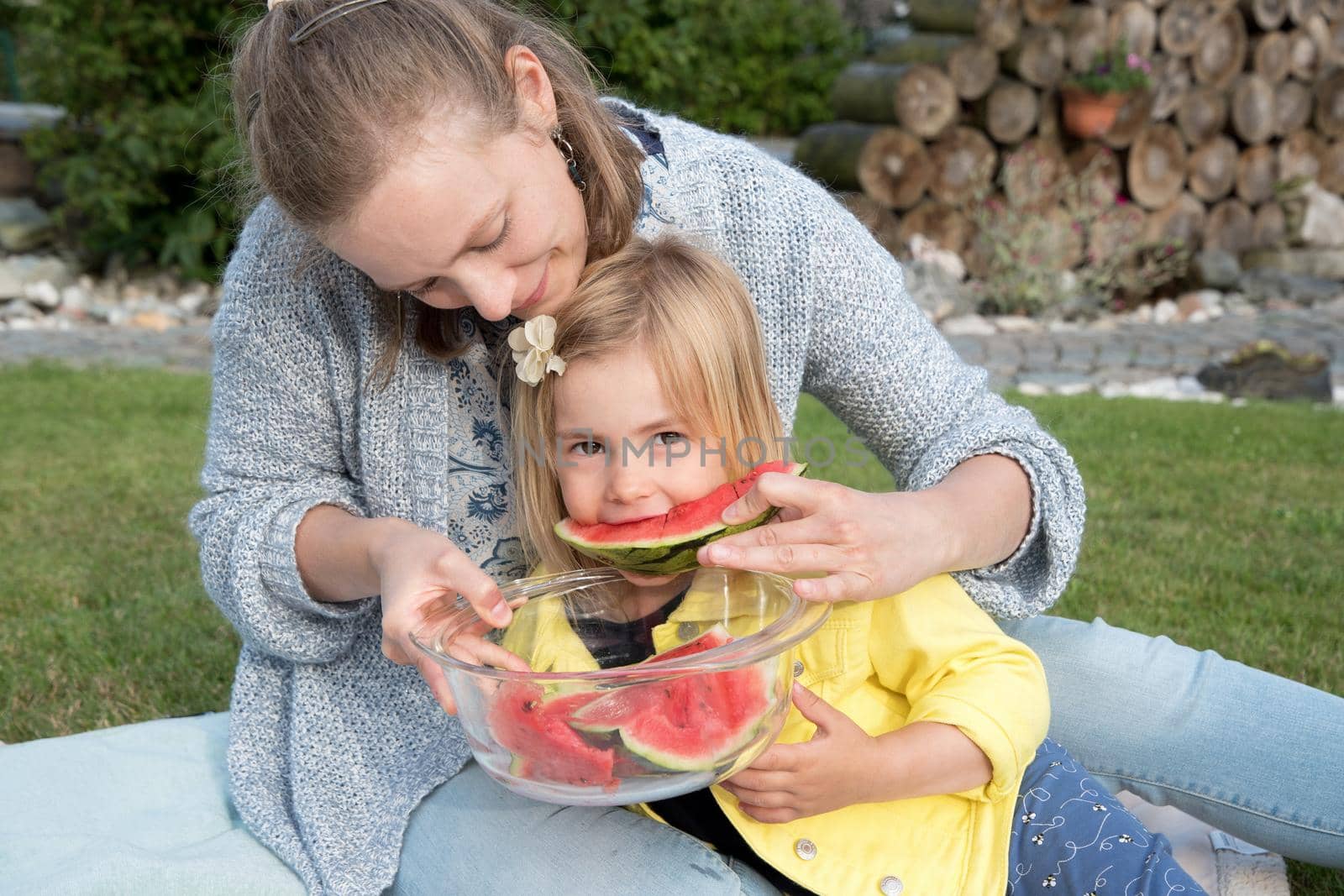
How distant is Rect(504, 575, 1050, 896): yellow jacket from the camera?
76.7 inches

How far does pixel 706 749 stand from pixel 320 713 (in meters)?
0.98

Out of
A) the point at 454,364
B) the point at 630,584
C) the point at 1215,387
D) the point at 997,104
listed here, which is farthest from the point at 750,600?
the point at 997,104

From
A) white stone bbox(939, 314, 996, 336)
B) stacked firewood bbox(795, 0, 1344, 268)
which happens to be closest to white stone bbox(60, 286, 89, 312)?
stacked firewood bbox(795, 0, 1344, 268)

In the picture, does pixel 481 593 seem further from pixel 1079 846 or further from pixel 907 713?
pixel 1079 846

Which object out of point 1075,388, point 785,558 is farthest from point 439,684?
point 1075,388

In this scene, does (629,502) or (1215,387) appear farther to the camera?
(1215,387)

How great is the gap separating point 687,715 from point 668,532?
358 millimetres

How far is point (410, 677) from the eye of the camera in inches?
94.8

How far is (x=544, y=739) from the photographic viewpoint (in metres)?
1.67

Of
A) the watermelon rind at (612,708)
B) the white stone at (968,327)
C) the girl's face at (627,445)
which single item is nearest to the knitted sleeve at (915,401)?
the girl's face at (627,445)

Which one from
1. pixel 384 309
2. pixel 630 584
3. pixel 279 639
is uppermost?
pixel 384 309

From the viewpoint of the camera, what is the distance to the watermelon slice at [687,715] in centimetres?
163

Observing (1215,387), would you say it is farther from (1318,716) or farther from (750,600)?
(750,600)

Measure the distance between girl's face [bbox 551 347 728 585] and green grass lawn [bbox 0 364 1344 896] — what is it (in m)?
1.62
